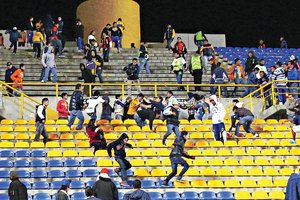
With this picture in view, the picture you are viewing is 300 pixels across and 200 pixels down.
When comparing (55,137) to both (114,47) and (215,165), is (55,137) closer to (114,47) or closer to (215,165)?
(215,165)

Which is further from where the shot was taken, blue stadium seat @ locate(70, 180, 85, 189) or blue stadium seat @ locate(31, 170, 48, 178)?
blue stadium seat @ locate(31, 170, 48, 178)

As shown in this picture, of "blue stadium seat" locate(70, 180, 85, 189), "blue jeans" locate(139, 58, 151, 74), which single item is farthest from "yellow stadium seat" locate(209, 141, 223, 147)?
"blue jeans" locate(139, 58, 151, 74)

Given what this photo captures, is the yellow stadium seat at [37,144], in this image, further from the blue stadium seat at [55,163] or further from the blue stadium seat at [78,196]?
the blue stadium seat at [78,196]

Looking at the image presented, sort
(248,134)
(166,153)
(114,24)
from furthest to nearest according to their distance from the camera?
(114,24) < (248,134) < (166,153)

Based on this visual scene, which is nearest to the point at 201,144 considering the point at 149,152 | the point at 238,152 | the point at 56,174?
the point at 238,152

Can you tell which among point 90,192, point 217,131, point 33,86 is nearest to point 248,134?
point 217,131

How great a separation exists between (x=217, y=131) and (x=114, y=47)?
1223 centimetres

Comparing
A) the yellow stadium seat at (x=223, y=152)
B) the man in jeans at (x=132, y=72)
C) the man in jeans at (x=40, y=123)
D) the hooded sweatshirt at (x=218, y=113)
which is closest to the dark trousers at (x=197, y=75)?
the man in jeans at (x=132, y=72)

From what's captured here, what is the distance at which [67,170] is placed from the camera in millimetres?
21047

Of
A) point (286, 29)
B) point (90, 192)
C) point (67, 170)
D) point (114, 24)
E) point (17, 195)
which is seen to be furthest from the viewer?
point (286, 29)

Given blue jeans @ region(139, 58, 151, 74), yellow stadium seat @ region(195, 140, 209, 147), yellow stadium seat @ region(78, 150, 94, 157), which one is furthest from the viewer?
blue jeans @ region(139, 58, 151, 74)

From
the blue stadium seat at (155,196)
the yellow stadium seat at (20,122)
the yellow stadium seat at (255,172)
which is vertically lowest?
the blue stadium seat at (155,196)

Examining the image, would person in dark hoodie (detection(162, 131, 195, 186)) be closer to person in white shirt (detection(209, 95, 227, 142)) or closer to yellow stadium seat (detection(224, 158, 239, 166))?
yellow stadium seat (detection(224, 158, 239, 166))

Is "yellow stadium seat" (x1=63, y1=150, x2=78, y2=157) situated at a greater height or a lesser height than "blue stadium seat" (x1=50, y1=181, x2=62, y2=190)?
greater
